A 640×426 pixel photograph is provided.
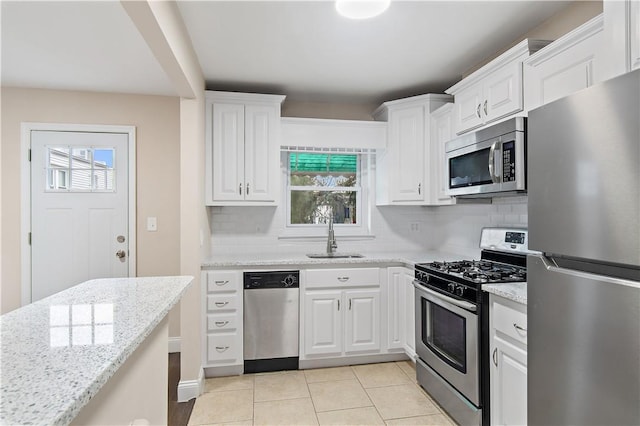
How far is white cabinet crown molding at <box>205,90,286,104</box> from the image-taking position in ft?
9.92

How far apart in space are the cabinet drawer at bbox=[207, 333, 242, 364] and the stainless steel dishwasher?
0.06 meters

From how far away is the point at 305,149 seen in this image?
135 inches

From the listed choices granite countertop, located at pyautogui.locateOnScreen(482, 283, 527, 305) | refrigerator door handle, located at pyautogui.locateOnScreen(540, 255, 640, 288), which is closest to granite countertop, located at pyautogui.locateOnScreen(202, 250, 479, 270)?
granite countertop, located at pyautogui.locateOnScreen(482, 283, 527, 305)

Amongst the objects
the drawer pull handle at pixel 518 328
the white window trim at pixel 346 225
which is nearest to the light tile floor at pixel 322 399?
the drawer pull handle at pixel 518 328

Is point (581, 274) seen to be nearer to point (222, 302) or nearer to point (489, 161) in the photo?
point (489, 161)

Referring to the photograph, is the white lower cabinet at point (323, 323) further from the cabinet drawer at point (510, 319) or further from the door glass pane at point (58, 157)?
the door glass pane at point (58, 157)

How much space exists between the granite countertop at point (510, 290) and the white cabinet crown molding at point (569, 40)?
1.21 m

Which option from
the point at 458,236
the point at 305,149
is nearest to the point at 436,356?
the point at 458,236

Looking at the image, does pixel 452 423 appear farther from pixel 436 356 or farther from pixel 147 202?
pixel 147 202

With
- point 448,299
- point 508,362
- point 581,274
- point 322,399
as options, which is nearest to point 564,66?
point 581,274

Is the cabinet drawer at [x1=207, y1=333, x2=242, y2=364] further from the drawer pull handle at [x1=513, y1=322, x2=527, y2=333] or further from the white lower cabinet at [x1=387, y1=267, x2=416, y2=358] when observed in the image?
the drawer pull handle at [x1=513, y1=322, x2=527, y2=333]

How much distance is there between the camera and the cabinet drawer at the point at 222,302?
109 inches

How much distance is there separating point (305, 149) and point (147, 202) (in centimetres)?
161

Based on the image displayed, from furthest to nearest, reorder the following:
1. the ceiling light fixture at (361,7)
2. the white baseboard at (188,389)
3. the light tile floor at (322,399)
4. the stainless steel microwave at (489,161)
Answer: the white baseboard at (188,389) < the light tile floor at (322,399) < the stainless steel microwave at (489,161) < the ceiling light fixture at (361,7)
